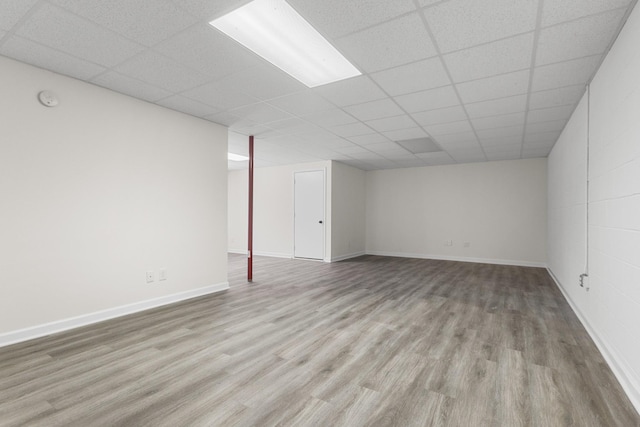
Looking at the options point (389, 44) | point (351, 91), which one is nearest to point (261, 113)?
point (351, 91)

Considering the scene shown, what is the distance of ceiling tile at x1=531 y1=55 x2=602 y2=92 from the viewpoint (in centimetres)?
261

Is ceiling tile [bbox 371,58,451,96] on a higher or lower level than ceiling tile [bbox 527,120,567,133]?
higher

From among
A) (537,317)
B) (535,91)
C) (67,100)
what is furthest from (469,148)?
(67,100)

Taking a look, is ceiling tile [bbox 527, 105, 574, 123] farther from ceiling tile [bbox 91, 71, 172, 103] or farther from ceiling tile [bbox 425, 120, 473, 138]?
ceiling tile [bbox 91, 71, 172, 103]

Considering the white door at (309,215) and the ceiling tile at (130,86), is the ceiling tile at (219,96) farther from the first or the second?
the white door at (309,215)

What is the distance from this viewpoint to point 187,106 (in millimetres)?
3707

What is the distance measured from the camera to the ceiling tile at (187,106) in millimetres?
3490

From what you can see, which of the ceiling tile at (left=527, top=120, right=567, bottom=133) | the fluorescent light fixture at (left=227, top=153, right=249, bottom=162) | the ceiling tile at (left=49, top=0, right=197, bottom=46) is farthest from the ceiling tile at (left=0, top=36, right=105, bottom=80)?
the ceiling tile at (left=527, top=120, right=567, bottom=133)

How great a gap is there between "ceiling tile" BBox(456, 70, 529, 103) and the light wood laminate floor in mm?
2412

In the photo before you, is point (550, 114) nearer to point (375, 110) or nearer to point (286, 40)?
point (375, 110)

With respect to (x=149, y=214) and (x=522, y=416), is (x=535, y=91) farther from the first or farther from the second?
(x=149, y=214)

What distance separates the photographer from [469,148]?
585cm

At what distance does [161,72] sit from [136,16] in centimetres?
83

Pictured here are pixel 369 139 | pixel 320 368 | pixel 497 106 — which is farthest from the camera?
pixel 369 139
